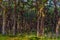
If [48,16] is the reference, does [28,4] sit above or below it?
above

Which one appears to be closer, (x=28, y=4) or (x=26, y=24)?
(x=28, y=4)

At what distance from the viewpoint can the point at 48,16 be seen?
71.2ft

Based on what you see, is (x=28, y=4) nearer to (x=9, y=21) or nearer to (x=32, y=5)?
(x=32, y=5)

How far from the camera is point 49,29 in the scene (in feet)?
71.1

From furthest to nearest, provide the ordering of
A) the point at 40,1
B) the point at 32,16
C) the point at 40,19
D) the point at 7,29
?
the point at 32,16
the point at 7,29
the point at 40,19
the point at 40,1

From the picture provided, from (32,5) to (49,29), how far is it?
4.91 metres

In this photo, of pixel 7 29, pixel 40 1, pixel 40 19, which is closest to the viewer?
pixel 40 1

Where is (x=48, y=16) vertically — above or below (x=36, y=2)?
below

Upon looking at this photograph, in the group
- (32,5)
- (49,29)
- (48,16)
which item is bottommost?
(49,29)

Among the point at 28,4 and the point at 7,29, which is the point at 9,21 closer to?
the point at 7,29

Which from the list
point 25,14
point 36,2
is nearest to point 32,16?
point 25,14

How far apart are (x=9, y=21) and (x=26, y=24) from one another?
203 cm

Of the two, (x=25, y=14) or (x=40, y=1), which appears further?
(x=25, y=14)

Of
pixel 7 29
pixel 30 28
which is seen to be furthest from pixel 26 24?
pixel 7 29
